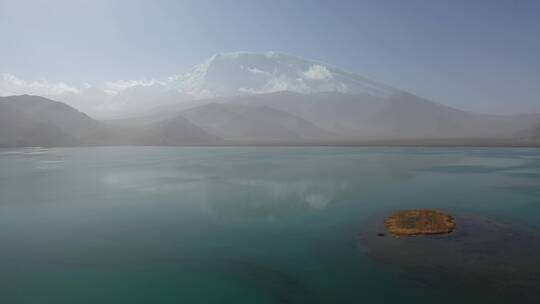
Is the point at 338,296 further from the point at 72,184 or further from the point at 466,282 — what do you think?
the point at 72,184

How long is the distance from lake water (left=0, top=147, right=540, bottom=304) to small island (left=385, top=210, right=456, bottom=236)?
1832 millimetres

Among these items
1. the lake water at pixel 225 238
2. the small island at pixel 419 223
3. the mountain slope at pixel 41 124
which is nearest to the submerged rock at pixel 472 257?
the lake water at pixel 225 238

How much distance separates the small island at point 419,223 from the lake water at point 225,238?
1.83 metres

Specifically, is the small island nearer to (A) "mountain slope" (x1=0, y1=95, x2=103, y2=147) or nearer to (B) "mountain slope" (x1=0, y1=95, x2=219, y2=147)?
(B) "mountain slope" (x1=0, y1=95, x2=219, y2=147)

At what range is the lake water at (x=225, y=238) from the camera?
1391cm

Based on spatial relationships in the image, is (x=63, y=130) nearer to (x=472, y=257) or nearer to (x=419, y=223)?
(x=419, y=223)

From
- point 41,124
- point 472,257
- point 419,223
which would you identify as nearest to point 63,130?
point 41,124

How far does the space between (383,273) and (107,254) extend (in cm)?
1336

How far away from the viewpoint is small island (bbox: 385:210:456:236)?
68.8 ft

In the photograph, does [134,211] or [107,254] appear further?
[134,211]

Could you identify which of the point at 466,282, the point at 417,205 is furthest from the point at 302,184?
the point at 466,282

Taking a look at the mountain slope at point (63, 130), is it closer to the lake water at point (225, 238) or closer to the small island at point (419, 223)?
the lake water at point (225, 238)

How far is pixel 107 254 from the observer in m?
18.3

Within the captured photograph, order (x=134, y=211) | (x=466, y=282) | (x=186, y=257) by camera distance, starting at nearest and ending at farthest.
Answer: (x=466, y=282) < (x=186, y=257) < (x=134, y=211)
